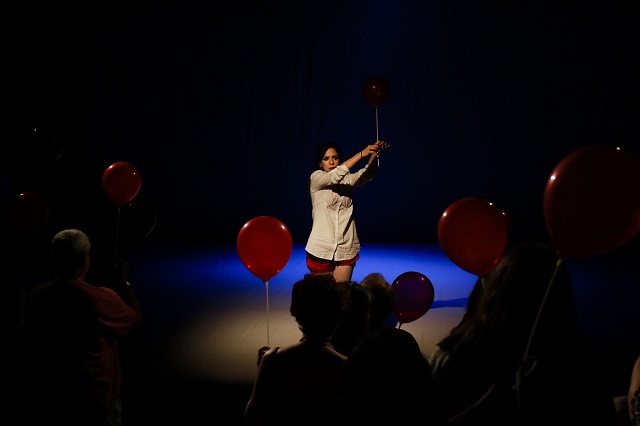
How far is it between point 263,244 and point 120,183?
1228 mm

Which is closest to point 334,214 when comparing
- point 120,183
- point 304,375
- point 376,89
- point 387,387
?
point 376,89

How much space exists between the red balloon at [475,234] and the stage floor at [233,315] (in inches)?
33.8

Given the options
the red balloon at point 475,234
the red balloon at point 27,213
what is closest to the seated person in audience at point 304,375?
the red balloon at point 475,234

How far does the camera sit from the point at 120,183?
378 cm

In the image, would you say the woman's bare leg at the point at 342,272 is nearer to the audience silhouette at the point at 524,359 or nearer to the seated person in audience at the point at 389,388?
the audience silhouette at the point at 524,359

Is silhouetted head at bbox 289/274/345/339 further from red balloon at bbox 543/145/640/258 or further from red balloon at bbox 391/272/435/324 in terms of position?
red balloon at bbox 391/272/435/324

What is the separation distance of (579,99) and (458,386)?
23.1 feet

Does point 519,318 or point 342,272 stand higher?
point 519,318

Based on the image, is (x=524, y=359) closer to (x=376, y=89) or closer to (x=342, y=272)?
(x=342, y=272)

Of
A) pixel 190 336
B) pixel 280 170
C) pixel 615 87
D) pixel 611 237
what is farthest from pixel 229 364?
pixel 615 87

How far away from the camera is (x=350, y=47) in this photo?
25.7 ft

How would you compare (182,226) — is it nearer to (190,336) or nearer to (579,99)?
(190,336)

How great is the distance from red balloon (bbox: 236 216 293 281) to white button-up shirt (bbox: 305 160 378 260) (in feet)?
3.15

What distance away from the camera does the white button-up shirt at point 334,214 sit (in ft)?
13.2
